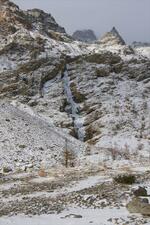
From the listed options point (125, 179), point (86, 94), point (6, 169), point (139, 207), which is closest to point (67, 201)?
point (125, 179)

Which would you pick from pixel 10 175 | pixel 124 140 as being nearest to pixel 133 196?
pixel 10 175

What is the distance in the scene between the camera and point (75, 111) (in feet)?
366

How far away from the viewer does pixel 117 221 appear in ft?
64.3

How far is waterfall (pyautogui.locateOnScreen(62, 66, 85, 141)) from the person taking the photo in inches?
3927

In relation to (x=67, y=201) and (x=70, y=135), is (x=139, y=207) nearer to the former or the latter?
(x=67, y=201)

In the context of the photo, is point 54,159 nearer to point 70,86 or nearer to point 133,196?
point 133,196

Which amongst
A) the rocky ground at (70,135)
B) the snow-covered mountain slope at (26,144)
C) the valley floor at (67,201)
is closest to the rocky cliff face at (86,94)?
the rocky ground at (70,135)

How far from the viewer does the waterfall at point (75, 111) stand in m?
99.8

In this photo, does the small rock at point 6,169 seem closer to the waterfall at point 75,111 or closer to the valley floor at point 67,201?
the valley floor at point 67,201

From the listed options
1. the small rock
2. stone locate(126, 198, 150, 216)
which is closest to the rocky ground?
stone locate(126, 198, 150, 216)

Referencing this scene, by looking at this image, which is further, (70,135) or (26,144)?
(70,135)

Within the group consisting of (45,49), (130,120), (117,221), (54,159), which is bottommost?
(117,221)

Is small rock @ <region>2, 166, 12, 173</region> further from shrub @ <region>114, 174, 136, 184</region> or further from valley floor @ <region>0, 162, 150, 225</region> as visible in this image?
shrub @ <region>114, 174, 136, 184</region>

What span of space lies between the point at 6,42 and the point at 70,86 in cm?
5507
